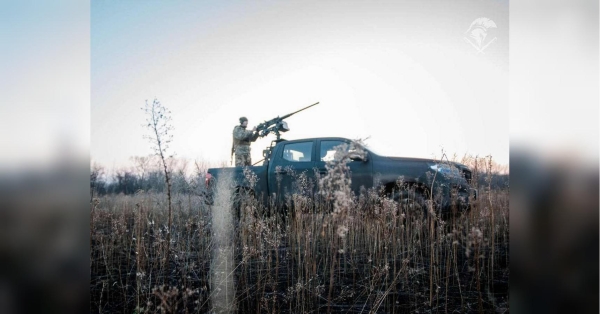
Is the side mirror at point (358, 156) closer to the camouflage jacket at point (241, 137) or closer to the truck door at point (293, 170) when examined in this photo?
the truck door at point (293, 170)

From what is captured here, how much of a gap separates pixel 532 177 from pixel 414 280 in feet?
2.64

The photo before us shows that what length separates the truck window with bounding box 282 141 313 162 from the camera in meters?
2.15

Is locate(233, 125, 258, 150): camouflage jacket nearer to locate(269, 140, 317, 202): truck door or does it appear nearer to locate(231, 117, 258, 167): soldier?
locate(231, 117, 258, 167): soldier

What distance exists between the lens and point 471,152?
2100 millimetres

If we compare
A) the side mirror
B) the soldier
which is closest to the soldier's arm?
the soldier

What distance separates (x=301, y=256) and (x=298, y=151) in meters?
0.61

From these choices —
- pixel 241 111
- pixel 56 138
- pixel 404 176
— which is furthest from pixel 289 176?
pixel 56 138
